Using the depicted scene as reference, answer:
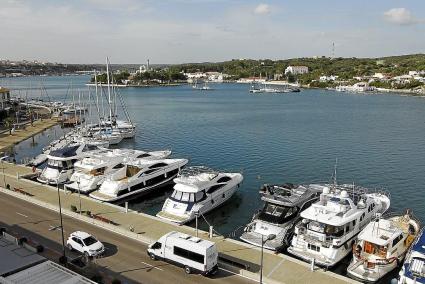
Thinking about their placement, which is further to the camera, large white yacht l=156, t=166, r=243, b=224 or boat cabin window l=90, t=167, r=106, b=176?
boat cabin window l=90, t=167, r=106, b=176

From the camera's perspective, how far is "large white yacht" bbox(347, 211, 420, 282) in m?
27.1

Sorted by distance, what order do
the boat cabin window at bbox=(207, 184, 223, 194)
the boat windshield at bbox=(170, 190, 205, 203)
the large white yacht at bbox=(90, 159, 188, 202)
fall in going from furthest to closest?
the large white yacht at bbox=(90, 159, 188, 202)
the boat cabin window at bbox=(207, 184, 223, 194)
the boat windshield at bbox=(170, 190, 205, 203)

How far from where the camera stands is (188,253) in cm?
2498

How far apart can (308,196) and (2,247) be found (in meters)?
25.4

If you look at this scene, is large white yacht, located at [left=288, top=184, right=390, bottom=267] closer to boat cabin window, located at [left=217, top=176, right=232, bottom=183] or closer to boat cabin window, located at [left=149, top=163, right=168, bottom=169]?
boat cabin window, located at [left=217, top=176, right=232, bottom=183]

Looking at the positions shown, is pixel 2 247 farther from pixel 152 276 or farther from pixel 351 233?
pixel 351 233

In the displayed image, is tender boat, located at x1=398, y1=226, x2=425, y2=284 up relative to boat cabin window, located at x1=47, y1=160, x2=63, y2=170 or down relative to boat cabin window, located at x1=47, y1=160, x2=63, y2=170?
down

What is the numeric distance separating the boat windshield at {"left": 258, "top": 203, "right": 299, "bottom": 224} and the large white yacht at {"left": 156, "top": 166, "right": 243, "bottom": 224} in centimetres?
664

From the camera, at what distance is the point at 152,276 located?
80.9 feet

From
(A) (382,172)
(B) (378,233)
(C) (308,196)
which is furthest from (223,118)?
(B) (378,233)

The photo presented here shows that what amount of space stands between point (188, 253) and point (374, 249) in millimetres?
13089

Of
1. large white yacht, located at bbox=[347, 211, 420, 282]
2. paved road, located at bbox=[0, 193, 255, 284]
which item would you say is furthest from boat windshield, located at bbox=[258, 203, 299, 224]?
paved road, located at bbox=[0, 193, 255, 284]

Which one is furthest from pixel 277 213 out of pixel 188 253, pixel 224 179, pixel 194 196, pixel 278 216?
pixel 188 253

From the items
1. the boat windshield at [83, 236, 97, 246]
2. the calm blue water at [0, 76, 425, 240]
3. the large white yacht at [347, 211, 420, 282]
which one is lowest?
the calm blue water at [0, 76, 425, 240]
